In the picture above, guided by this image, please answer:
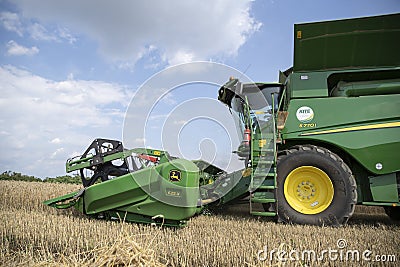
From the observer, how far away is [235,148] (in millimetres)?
5656

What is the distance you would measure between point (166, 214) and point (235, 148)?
6.60 feet

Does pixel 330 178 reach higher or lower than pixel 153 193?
higher

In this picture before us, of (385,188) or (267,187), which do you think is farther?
(267,187)

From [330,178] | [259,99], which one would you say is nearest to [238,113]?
[259,99]

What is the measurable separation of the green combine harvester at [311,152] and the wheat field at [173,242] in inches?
12.6

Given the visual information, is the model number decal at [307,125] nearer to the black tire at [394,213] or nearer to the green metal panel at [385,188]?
the green metal panel at [385,188]

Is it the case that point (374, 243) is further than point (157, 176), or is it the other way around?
point (157, 176)

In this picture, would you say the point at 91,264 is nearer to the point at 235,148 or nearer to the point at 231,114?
the point at 235,148

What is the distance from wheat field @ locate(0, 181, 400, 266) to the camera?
272 centimetres

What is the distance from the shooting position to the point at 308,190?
486 cm

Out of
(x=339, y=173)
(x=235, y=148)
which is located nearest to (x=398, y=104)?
(x=339, y=173)

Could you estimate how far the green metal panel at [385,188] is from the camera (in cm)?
463

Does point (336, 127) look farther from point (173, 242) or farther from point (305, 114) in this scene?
point (173, 242)

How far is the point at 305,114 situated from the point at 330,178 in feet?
3.44
